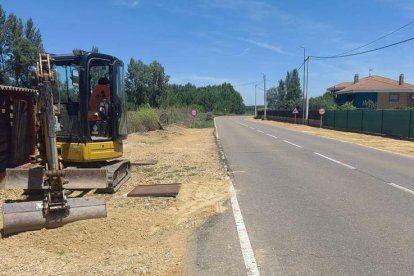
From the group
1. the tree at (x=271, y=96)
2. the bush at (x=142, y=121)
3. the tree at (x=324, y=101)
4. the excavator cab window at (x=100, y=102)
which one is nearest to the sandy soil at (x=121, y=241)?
the excavator cab window at (x=100, y=102)

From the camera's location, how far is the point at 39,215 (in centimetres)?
727

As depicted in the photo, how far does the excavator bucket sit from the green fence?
2682 centimetres

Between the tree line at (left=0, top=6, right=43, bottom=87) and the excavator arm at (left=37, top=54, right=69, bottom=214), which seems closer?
the excavator arm at (left=37, top=54, right=69, bottom=214)

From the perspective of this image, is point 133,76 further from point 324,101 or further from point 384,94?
point 384,94

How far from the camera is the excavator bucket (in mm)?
7070

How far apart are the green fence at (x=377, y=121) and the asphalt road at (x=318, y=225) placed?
18.6m

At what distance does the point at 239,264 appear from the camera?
577 centimetres

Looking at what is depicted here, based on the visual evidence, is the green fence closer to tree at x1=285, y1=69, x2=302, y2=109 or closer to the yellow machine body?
the yellow machine body

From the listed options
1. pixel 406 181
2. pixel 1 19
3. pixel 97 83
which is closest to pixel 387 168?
pixel 406 181

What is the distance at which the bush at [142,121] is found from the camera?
121ft

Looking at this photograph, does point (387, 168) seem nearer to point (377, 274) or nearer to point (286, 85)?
point (377, 274)

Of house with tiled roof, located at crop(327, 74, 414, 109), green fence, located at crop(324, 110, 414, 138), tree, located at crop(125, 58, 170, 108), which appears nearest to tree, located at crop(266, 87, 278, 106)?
tree, located at crop(125, 58, 170, 108)

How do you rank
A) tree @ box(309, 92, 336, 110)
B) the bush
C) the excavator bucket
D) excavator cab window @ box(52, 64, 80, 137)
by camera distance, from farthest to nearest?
tree @ box(309, 92, 336, 110) < the bush < excavator cab window @ box(52, 64, 80, 137) < the excavator bucket

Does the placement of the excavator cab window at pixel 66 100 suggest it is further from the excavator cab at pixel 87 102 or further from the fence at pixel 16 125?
the fence at pixel 16 125
